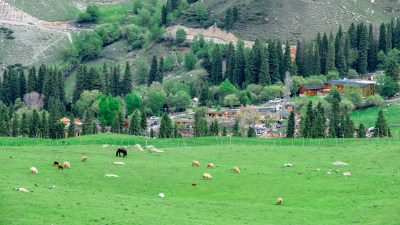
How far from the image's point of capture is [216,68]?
615 feet

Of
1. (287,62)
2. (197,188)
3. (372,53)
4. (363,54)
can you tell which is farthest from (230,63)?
(197,188)

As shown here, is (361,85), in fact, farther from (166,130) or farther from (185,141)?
(185,141)

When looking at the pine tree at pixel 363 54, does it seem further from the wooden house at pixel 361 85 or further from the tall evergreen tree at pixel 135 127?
the tall evergreen tree at pixel 135 127

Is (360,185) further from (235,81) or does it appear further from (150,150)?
(235,81)

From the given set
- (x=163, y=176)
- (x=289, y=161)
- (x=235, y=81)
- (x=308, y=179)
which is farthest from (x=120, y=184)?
(x=235, y=81)

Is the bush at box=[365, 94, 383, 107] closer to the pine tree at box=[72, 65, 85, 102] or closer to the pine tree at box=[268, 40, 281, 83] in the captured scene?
the pine tree at box=[268, 40, 281, 83]

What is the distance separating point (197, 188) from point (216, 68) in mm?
128563

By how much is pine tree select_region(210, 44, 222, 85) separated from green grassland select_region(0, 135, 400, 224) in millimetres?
103193

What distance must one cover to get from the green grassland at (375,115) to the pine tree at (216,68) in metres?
45.2

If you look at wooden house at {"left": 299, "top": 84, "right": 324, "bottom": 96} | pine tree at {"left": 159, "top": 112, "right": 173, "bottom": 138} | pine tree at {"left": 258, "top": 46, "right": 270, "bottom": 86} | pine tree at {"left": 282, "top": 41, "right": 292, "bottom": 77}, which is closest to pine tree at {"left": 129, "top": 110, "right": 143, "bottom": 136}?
pine tree at {"left": 159, "top": 112, "right": 173, "bottom": 138}

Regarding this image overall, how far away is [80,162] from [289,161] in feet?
73.1

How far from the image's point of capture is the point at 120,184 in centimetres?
5919

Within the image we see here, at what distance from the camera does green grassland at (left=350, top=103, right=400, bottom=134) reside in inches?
5344

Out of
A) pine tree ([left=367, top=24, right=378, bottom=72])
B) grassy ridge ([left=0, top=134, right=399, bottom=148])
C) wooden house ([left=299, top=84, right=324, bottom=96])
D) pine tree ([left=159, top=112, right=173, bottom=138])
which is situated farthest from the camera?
pine tree ([left=367, top=24, right=378, bottom=72])
